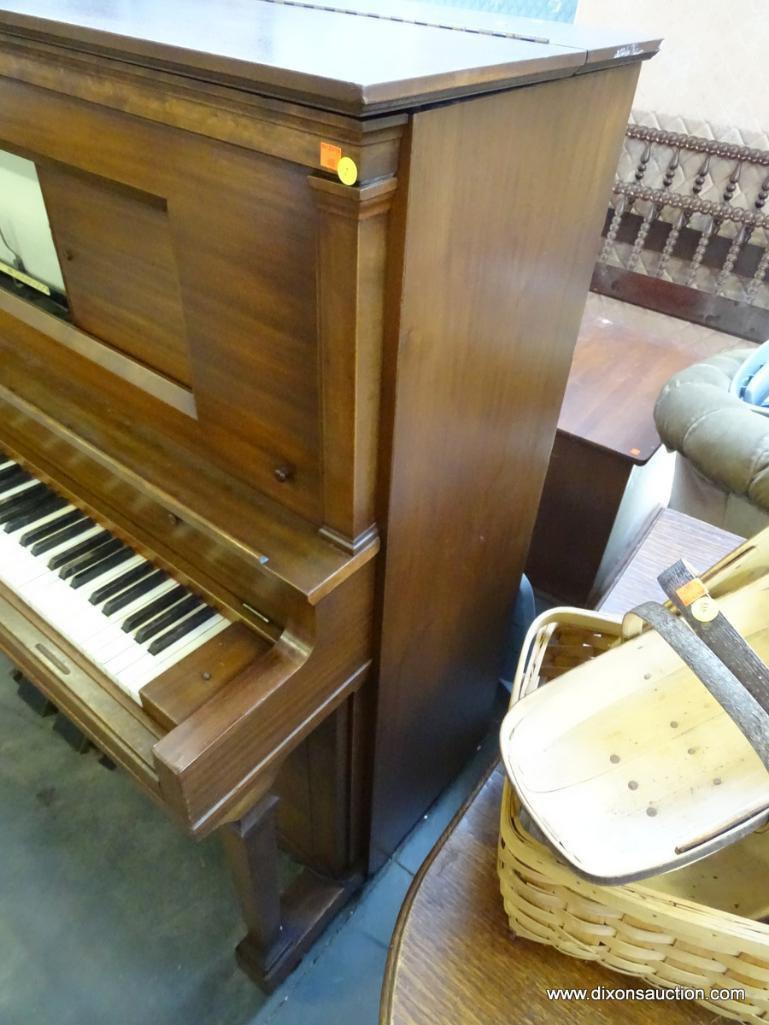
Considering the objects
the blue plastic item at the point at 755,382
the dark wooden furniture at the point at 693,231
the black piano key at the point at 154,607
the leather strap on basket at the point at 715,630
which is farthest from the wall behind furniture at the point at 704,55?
the black piano key at the point at 154,607

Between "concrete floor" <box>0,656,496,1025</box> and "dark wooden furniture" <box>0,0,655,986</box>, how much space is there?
9.7 inches

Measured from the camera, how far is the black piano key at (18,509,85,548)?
96 cm

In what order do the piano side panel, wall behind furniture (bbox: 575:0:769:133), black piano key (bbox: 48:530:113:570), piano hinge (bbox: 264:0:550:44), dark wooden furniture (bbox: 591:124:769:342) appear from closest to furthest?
the piano side panel
piano hinge (bbox: 264:0:550:44)
black piano key (bbox: 48:530:113:570)
wall behind furniture (bbox: 575:0:769:133)
dark wooden furniture (bbox: 591:124:769:342)

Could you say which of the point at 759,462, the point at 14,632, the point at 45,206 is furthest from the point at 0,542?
the point at 759,462

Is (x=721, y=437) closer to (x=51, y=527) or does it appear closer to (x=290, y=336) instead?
(x=290, y=336)

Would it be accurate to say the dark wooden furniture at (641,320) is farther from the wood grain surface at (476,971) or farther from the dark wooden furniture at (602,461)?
the wood grain surface at (476,971)

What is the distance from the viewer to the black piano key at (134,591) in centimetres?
87

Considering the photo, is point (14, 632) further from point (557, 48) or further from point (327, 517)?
point (557, 48)

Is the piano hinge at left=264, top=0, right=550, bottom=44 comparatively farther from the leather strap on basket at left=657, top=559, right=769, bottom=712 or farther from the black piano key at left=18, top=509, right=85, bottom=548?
the black piano key at left=18, top=509, right=85, bottom=548

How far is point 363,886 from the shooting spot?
52.7 inches

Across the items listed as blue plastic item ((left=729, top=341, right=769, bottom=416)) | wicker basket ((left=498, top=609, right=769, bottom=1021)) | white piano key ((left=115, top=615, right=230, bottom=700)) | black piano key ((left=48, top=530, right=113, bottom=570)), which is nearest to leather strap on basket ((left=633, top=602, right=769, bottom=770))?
wicker basket ((left=498, top=609, right=769, bottom=1021))

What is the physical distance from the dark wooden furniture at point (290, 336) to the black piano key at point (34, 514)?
0.02 m

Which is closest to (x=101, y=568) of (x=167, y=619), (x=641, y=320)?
(x=167, y=619)

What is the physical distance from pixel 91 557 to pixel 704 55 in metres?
2.00
